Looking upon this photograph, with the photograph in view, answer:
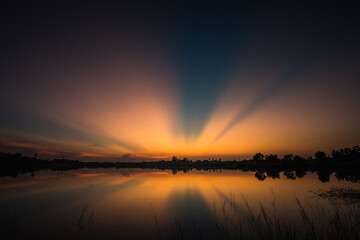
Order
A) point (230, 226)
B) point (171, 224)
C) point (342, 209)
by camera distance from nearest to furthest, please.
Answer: point (230, 226)
point (171, 224)
point (342, 209)

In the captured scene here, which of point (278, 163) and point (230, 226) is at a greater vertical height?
point (278, 163)

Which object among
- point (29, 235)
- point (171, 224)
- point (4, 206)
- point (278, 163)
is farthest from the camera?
point (278, 163)

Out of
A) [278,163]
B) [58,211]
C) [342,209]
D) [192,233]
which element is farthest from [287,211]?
[278,163]

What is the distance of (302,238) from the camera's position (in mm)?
13789

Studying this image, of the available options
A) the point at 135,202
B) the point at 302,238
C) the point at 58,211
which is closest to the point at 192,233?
the point at 302,238

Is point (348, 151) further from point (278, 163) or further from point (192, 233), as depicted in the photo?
point (192, 233)

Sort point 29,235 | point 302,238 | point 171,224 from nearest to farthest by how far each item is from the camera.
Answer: point 302,238 → point 29,235 → point 171,224

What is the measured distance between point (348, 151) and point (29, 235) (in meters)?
179

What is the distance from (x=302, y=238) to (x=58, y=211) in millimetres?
23911

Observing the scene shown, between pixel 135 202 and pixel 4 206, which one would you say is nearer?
pixel 4 206

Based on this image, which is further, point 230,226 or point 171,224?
point 171,224

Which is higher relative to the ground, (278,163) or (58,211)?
(278,163)

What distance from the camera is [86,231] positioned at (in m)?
16.1

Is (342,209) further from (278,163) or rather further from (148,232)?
(278,163)
